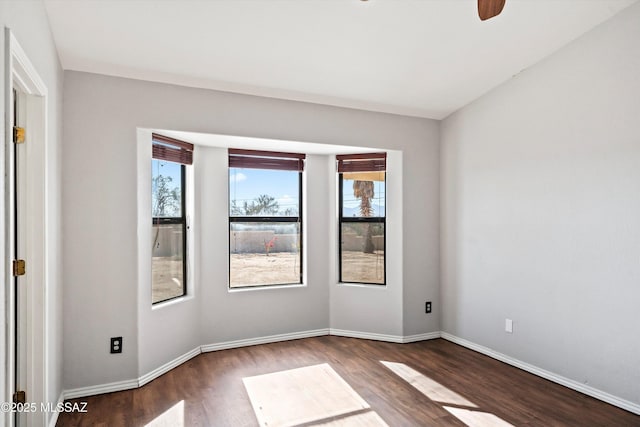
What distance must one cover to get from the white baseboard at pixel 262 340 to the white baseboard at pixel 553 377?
1512mm

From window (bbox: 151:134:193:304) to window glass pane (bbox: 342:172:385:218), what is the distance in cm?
181

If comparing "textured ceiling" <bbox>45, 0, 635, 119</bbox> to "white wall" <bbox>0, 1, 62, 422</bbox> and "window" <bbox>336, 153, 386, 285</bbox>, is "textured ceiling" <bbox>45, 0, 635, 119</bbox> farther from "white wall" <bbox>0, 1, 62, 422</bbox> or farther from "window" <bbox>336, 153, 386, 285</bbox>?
"window" <bbox>336, 153, 386, 285</bbox>

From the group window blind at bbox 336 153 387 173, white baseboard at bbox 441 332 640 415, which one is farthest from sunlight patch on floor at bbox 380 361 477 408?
window blind at bbox 336 153 387 173

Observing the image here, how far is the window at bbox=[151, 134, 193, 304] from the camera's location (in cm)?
348

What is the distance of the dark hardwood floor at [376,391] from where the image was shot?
265 cm

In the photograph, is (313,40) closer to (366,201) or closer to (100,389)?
(366,201)

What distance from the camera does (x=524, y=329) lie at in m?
3.53

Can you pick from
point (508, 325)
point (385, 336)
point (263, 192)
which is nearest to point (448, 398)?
point (508, 325)

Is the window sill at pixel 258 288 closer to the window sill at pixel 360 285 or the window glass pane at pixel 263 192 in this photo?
the window sill at pixel 360 285

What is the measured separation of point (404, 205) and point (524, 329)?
1660 millimetres

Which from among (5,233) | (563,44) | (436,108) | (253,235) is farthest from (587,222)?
(5,233)

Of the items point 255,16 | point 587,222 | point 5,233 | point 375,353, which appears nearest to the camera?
point 5,233

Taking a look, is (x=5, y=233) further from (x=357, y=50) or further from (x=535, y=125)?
(x=535, y=125)

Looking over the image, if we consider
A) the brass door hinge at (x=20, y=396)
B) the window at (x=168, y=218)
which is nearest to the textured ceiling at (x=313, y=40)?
the window at (x=168, y=218)
